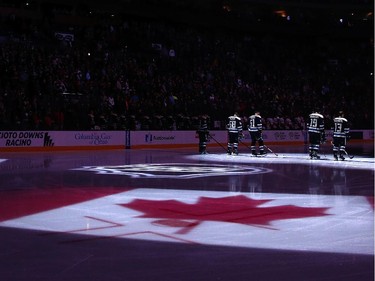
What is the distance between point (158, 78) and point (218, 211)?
23.8 m

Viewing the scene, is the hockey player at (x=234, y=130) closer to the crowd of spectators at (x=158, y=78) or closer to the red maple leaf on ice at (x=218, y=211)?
the crowd of spectators at (x=158, y=78)

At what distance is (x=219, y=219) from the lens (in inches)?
301

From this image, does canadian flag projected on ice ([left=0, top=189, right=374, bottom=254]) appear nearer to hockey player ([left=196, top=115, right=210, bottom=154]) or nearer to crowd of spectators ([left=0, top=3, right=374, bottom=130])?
hockey player ([left=196, top=115, right=210, bottom=154])

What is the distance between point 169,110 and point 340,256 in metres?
24.7

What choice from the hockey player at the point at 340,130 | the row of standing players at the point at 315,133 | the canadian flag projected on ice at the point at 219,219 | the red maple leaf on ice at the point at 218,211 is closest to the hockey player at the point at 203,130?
the row of standing players at the point at 315,133

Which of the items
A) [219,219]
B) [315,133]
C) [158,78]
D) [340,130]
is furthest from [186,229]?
[158,78]

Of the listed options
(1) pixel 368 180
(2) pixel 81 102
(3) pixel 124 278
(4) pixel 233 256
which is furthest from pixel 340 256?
(2) pixel 81 102

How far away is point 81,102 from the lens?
26328 mm

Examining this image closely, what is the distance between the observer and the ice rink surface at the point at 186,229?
504cm

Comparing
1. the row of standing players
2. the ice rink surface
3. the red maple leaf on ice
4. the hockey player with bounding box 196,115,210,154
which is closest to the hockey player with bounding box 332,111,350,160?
the row of standing players

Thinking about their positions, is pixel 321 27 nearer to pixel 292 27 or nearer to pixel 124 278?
pixel 292 27

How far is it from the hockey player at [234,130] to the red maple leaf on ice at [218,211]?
546 inches

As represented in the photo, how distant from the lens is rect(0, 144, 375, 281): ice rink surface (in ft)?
16.5

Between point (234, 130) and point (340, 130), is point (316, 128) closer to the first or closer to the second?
point (340, 130)
